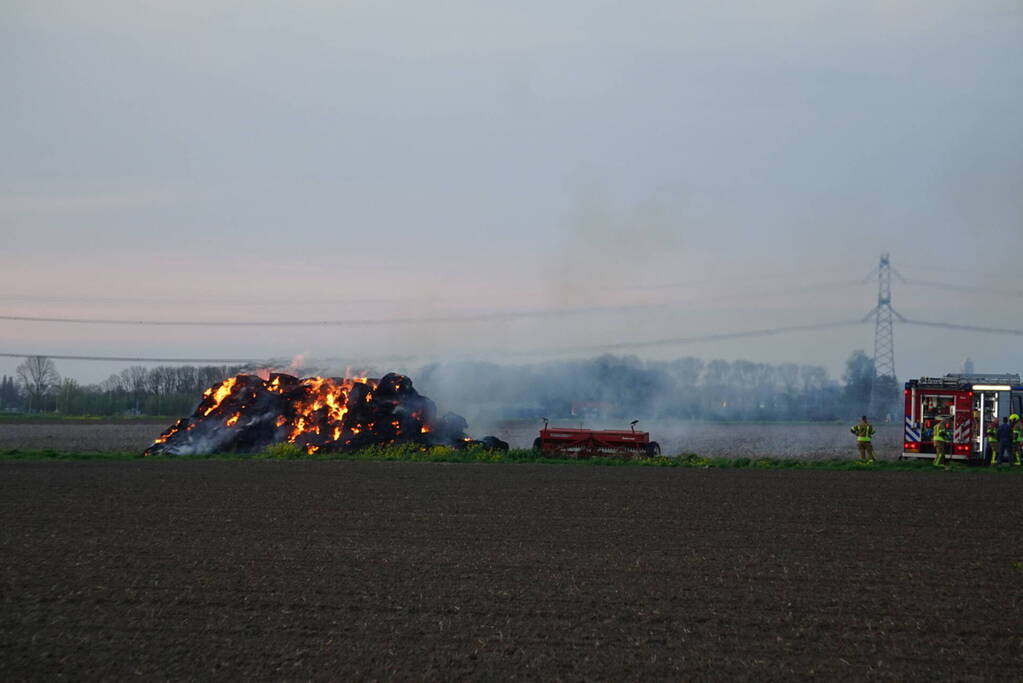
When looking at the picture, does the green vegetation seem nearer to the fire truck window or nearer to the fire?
the fire truck window

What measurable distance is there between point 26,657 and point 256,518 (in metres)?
10.3

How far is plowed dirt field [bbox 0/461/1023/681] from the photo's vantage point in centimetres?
1133

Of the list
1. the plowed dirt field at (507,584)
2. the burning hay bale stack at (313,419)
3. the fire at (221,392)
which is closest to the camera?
the plowed dirt field at (507,584)

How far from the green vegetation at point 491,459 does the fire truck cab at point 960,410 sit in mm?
952

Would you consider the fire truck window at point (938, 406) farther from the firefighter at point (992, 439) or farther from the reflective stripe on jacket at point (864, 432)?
the reflective stripe on jacket at point (864, 432)

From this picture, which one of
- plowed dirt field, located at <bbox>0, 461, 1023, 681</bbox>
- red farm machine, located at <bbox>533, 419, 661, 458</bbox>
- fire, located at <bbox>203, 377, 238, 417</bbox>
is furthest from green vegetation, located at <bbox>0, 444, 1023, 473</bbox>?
plowed dirt field, located at <bbox>0, 461, 1023, 681</bbox>

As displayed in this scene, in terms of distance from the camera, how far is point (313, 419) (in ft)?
144

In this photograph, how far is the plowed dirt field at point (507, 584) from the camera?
1133 centimetres

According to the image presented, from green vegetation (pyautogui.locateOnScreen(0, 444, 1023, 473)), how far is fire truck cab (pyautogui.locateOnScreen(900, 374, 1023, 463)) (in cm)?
95

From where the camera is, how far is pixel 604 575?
15.7m

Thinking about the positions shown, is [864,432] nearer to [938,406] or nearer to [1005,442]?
[938,406]

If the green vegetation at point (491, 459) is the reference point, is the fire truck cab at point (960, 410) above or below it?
above

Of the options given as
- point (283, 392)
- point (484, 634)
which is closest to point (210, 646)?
point (484, 634)

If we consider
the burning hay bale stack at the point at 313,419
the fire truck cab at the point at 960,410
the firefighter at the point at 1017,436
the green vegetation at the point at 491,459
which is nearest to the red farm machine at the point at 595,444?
the green vegetation at the point at 491,459
